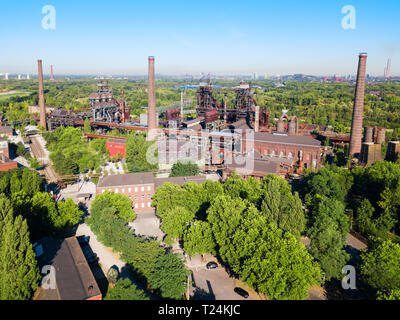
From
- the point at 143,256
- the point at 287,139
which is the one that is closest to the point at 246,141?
the point at 287,139

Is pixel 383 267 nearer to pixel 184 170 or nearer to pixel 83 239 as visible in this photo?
pixel 83 239

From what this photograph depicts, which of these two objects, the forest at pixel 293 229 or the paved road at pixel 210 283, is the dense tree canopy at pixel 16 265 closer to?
the paved road at pixel 210 283

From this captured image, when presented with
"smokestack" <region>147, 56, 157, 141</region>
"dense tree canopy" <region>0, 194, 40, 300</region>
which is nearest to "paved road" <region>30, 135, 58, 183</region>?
"smokestack" <region>147, 56, 157, 141</region>

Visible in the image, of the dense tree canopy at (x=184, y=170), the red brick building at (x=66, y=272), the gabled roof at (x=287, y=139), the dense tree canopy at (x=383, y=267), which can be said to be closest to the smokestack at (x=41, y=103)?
the dense tree canopy at (x=184, y=170)

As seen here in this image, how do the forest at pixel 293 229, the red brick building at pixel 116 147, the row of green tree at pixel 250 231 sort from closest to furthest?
the row of green tree at pixel 250 231 → the forest at pixel 293 229 → the red brick building at pixel 116 147

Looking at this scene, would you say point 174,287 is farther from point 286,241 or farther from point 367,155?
point 367,155

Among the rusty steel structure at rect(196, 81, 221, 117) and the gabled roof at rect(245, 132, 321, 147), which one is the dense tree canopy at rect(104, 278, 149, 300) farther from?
the rusty steel structure at rect(196, 81, 221, 117)
